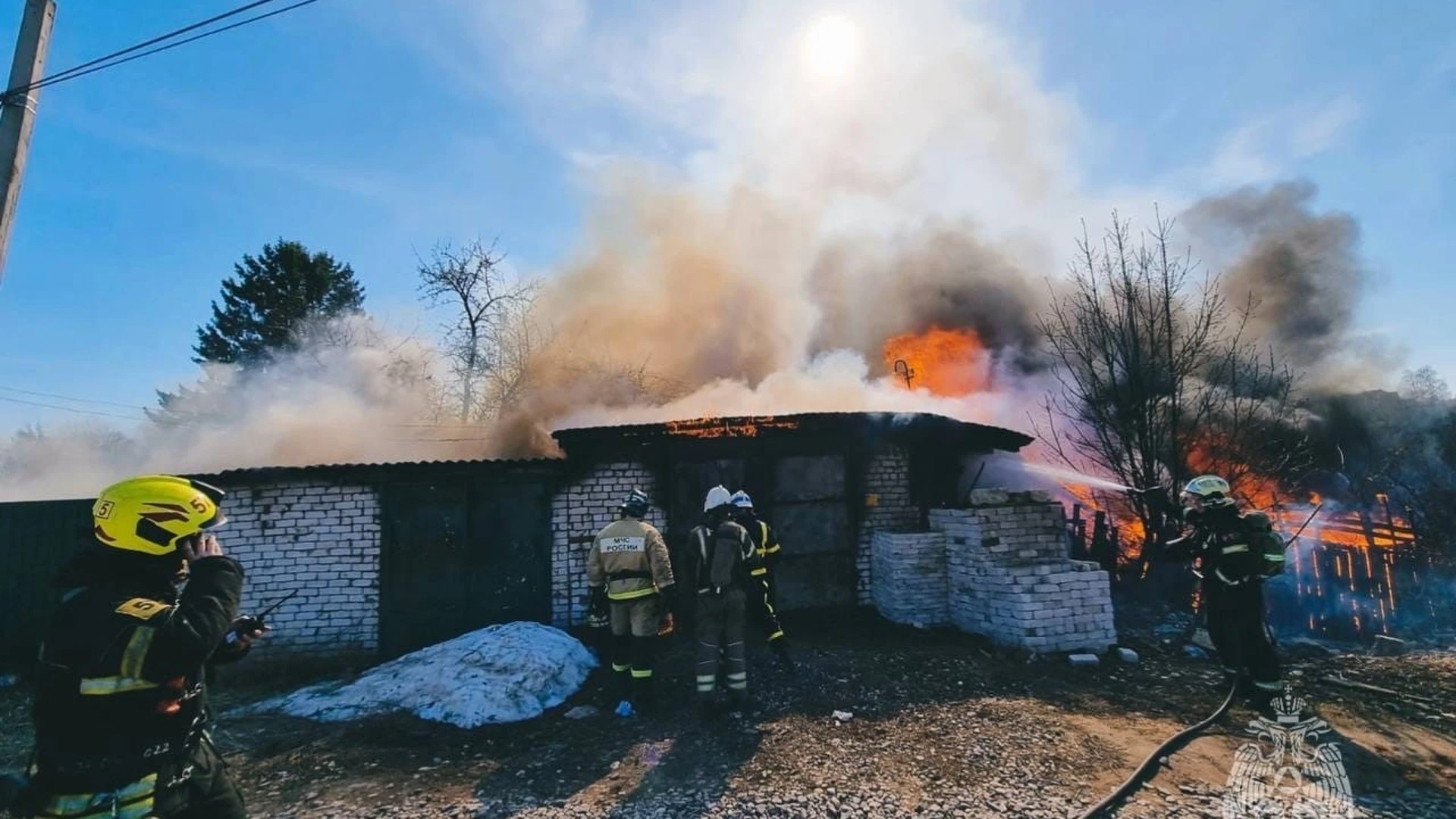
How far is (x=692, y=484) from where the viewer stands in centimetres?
904

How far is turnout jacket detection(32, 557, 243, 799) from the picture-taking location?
2.29 metres

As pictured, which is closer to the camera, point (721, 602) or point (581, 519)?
point (721, 602)

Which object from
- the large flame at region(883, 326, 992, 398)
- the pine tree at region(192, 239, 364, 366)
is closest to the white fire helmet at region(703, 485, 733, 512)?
the large flame at region(883, 326, 992, 398)

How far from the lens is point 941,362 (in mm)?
22109

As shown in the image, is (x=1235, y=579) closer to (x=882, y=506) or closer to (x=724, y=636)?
(x=882, y=506)

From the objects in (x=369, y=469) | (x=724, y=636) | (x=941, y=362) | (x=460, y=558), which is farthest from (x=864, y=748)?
(x=941, y=362)

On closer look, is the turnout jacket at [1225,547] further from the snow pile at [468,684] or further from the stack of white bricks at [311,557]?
the stack of white bricks at [311,557]

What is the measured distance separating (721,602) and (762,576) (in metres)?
0.58

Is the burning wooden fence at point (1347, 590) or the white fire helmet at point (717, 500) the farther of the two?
the burning wooden fence at point (1347, 590)

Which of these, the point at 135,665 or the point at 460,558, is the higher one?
the point at 135,665

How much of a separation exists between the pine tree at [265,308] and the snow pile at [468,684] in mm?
21842

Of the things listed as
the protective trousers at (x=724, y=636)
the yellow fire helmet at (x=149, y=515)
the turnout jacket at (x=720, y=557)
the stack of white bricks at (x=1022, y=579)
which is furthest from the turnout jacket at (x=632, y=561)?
the stack of white bricks at (x=1022, y=579)

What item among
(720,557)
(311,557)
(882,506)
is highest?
(882,506)

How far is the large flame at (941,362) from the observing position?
20.7 m
